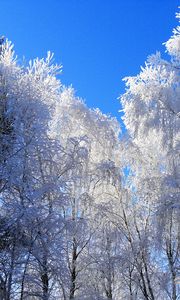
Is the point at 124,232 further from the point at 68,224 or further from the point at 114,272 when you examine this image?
the point at 68,224

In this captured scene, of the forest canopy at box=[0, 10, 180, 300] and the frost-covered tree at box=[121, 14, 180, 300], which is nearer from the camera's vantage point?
the forest canopy at box=[0, 10, 180, 300]

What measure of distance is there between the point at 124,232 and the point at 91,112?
438cm

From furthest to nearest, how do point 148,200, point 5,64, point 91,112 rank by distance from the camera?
point 91,112
point 148,200
point 5,64

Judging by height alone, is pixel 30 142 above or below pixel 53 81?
below

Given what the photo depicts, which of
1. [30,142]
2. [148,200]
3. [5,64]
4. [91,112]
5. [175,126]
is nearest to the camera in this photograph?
[30,142]

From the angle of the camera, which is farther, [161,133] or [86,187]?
[86,187]

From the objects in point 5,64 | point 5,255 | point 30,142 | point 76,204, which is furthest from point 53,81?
point 5,255

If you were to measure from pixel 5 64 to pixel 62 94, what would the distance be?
381 centimetres

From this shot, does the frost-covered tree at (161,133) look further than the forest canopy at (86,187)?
Yes

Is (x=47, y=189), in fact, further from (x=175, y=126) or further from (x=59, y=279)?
(x=175, y=126)

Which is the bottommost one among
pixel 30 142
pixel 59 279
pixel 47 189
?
pixel 59 279

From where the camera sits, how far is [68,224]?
11148 millimetres

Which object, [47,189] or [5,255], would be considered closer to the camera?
[5,255]

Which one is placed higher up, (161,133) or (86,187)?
(161,133)
